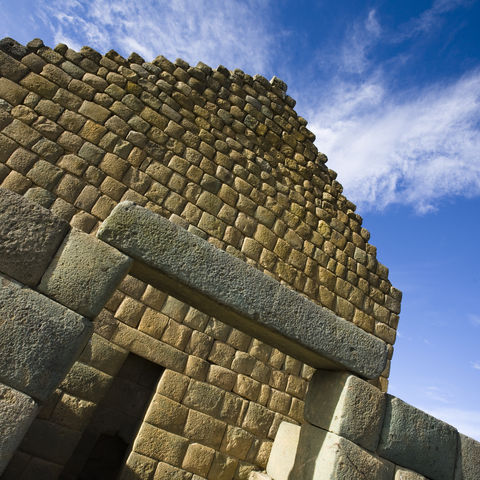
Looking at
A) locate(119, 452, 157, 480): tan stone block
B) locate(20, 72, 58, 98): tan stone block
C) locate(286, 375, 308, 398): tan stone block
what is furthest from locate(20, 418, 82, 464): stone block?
locate(20, 72, 58, 98): tan stone block

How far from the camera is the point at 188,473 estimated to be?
158 inches

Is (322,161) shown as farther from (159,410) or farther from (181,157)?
(159,410)

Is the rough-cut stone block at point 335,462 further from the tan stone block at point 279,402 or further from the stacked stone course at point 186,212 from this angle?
the tan stone block at point 279,402

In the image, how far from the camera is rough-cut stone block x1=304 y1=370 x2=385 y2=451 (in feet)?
8.54

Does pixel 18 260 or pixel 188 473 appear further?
pixel 188 473

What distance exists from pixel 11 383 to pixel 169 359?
2457mm

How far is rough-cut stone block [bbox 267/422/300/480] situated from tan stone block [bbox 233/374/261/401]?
51 centimetres

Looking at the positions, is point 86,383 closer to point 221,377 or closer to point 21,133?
point 221,377

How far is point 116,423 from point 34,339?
264cm

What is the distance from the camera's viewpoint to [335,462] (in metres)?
2.47

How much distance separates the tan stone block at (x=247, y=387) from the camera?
15.0 feet

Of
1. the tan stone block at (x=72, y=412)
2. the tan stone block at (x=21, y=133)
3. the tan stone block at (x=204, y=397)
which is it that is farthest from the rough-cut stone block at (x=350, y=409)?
the tan stone block at (x=21, y=133)

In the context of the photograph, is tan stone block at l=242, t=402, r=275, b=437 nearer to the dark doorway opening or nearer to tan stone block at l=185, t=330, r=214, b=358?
tan stone block at l=185, t=330, r=214, b=358

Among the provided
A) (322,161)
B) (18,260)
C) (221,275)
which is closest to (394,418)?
(221,275)
